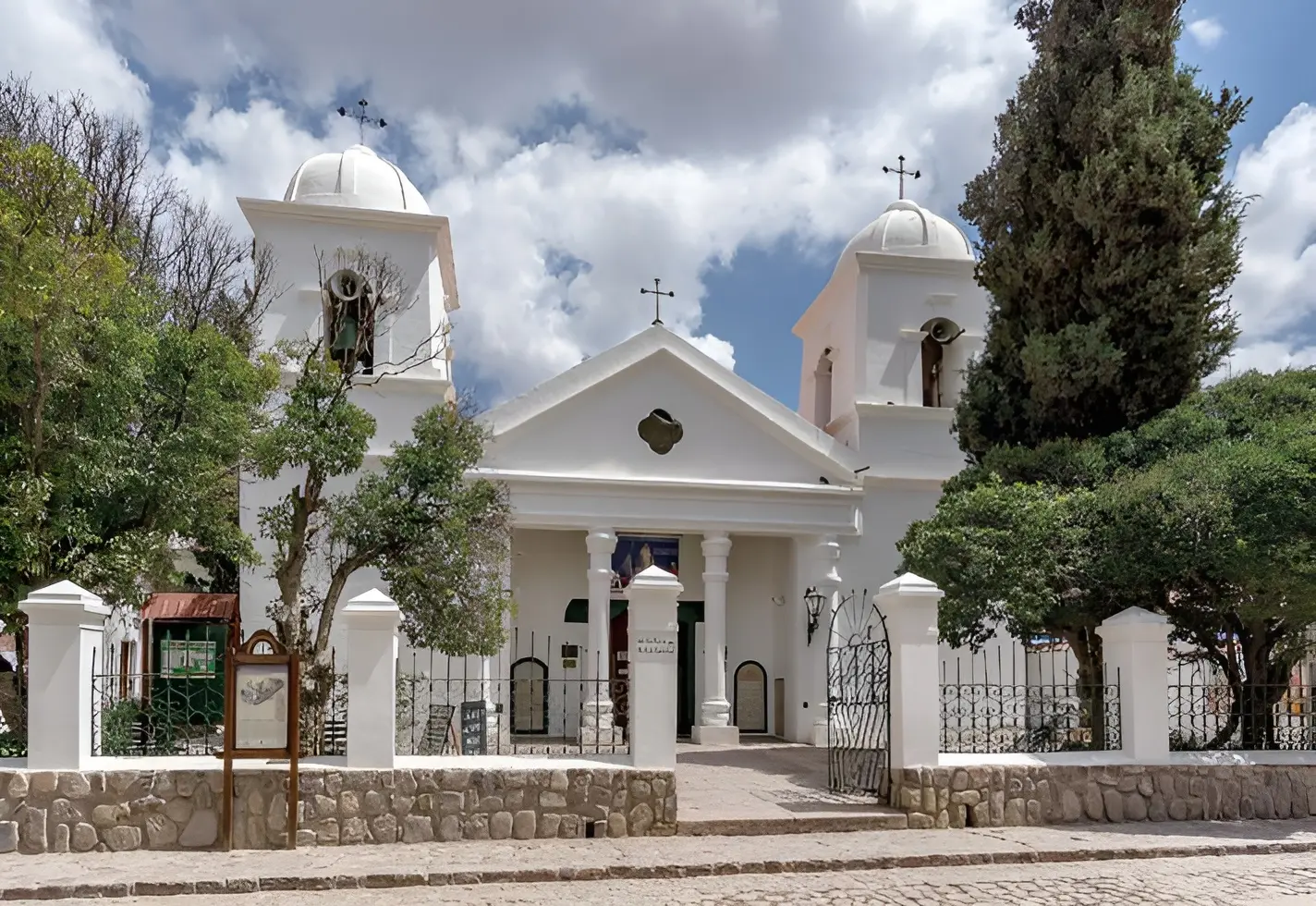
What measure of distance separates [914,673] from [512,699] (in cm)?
795

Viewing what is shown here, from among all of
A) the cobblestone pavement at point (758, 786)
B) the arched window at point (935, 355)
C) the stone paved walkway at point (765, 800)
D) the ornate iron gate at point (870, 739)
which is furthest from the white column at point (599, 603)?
the arched window at point (935, 355)

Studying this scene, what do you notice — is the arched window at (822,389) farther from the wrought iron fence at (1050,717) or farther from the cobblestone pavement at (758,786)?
the cobblestone pavement at (758,786)

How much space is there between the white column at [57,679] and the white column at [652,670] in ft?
14.1

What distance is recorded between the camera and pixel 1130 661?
1071 centimetres

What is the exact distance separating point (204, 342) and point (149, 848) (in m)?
5.04

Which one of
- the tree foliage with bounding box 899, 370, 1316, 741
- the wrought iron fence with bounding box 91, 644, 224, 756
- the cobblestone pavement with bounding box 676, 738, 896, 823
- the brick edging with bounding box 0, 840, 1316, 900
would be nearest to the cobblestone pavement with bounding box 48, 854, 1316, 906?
the brick edging with bounding box 0, 840, 1316, 900

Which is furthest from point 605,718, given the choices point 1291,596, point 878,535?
point 1291,596

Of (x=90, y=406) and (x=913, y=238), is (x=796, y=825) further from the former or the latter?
(x=913, y=238)

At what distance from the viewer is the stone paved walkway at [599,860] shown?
7918 millimetres

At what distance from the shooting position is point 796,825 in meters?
9.94

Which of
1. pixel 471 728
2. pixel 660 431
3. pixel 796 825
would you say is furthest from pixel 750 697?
pixel 796 825

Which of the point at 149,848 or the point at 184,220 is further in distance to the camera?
the point at 184,220

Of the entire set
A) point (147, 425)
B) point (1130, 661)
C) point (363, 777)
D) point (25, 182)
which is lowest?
point (363, 777)

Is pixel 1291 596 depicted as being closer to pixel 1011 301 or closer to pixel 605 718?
pixel 1011 301
